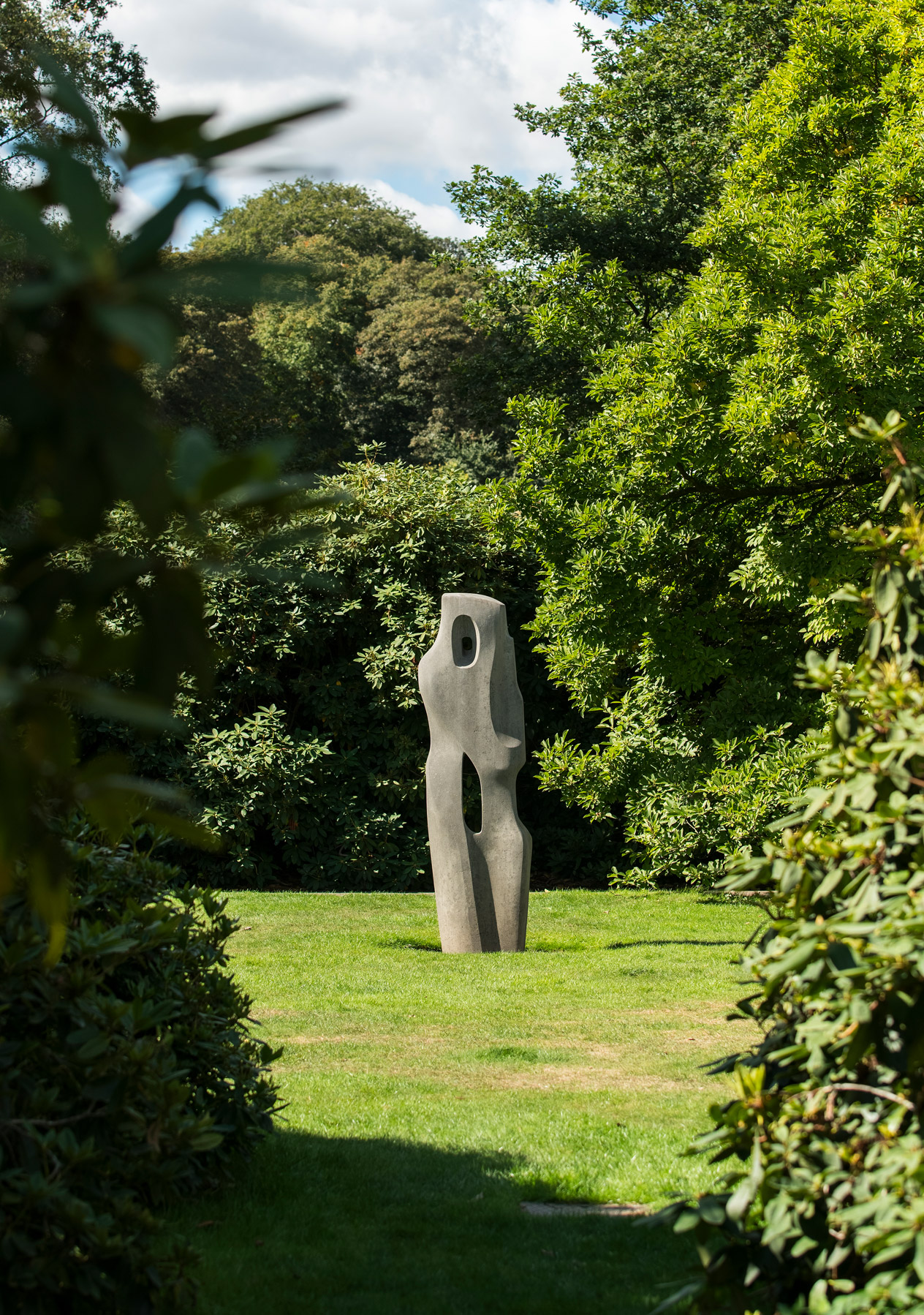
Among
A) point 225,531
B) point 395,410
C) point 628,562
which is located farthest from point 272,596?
point 395,410

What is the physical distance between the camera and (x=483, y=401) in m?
18.9

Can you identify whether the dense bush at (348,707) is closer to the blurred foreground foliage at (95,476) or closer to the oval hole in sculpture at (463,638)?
the oval hole in sculpture at (463,638)

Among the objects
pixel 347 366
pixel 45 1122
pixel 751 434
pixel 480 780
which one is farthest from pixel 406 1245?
pixel 347 366

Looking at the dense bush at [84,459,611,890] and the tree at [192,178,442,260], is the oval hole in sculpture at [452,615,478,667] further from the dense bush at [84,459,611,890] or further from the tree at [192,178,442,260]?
the tree at [192,178,442,260]

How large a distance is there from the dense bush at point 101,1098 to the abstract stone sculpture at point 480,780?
15.9ft

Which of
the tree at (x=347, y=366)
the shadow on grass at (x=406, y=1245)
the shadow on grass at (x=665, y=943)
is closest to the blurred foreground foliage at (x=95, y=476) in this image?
the shadow on grass at (x=406, y=1245)

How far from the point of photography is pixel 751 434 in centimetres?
912

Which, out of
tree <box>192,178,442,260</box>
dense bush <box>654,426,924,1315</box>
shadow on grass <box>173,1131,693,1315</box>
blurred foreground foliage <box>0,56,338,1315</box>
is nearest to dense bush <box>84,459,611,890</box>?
shadow on grass <box>173,1131,693,1315</box>

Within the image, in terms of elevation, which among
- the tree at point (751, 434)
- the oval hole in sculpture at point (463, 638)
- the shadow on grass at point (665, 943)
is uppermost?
the tree at point (751, 434)

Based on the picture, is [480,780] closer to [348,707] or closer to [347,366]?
[348,707]

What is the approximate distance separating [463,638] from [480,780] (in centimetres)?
117

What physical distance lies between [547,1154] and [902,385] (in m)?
6.78

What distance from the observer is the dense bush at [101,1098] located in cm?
Result: 240

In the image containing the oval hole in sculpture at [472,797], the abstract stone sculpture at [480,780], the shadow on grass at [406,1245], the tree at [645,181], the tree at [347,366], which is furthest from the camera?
the tree at [347,366]
